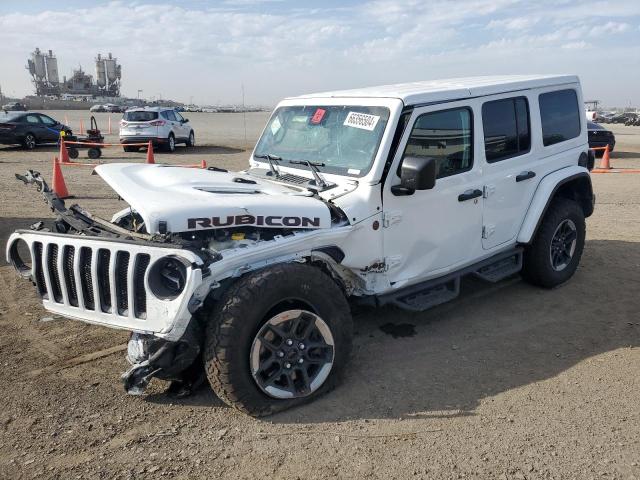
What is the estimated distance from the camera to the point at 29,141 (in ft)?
65.2

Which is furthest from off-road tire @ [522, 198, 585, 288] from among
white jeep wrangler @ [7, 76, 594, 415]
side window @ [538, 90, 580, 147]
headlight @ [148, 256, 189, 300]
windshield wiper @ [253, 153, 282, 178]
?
headlight @ [148, 256, 189, 300]

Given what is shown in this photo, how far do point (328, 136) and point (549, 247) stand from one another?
2.52 metres

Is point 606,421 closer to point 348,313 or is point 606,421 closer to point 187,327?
point 348,313

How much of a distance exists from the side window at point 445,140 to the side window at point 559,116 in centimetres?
A: 119

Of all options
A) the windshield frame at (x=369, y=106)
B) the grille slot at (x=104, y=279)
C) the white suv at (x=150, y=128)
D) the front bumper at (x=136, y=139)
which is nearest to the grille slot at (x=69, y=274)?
the grille slot at (x=104, y=279)

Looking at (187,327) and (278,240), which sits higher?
(278,240)

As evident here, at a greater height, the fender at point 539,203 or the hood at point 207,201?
the hood at point 207,201

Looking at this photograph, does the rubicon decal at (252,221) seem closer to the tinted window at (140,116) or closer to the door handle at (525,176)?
the door handle at (525,176)

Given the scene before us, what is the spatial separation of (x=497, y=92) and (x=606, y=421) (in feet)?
9.10

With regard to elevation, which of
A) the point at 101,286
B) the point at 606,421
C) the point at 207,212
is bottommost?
the point at 606,421

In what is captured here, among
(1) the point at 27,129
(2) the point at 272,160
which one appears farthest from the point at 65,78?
(2) the point at 272,160

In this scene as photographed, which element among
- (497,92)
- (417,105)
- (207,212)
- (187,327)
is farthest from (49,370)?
(497,92)

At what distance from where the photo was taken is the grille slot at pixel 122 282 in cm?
326

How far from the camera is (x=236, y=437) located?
10.9 feet
